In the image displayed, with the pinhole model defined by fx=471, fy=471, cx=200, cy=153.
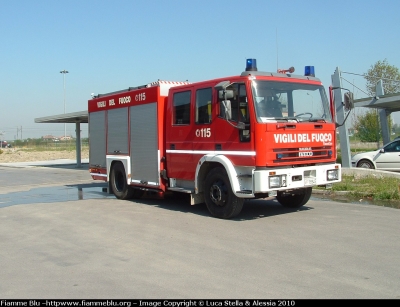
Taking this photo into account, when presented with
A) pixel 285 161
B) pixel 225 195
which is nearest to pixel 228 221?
pixel 225 195

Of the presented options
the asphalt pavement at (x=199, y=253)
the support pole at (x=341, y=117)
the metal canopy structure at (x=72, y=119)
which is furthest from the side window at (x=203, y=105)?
the metal canopy structure at (x=72, y=119)

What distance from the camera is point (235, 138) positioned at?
8789 millimetres

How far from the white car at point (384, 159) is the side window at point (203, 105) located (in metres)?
9.85

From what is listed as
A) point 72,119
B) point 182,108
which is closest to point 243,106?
point 182,108

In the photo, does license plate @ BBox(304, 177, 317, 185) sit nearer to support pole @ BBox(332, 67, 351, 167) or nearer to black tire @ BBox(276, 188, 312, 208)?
black tire @ BBox(276, 188, 312, 208)

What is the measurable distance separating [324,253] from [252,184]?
225cm

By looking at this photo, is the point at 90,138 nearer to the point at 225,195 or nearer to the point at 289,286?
the point at 225,195

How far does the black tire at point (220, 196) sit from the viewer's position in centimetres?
899

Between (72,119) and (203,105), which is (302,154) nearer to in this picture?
(203,105)

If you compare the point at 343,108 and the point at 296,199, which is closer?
the point at 296,199

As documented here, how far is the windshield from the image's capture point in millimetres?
8547

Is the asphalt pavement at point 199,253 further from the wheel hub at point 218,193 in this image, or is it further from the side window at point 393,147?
the side window at point 393,147

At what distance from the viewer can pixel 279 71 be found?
9.75 m

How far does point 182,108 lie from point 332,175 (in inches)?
135
